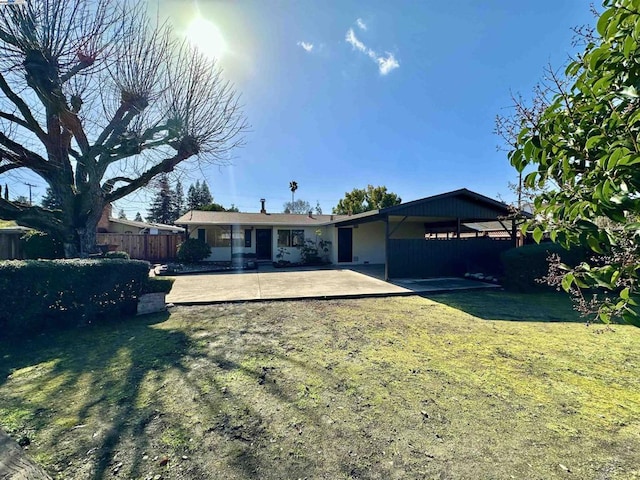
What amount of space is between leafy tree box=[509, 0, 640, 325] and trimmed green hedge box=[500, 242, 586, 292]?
8142 millimetres

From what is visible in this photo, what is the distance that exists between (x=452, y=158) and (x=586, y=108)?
46.4 ft

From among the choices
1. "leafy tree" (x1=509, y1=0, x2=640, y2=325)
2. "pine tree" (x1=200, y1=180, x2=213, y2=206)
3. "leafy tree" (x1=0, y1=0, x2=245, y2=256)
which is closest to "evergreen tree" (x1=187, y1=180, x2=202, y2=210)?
"pine tree" (x1=200, y1=180, x2=213, y2=206)

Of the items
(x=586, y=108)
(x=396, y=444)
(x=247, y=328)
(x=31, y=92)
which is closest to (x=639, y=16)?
(x=586, y=108)

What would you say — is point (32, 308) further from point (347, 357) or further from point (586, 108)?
point (586, 108)

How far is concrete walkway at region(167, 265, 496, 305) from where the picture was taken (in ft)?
24.6

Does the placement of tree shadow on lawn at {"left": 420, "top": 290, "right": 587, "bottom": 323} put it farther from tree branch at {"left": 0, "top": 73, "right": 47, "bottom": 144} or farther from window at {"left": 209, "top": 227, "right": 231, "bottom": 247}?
window at {"left": 209, "top": 227, "right": 231, "bottom": 247}

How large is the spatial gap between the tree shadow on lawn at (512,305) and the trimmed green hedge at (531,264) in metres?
0.29

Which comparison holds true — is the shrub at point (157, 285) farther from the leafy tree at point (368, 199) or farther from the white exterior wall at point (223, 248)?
the leafy tree at point (368, 199)

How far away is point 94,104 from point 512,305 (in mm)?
11085

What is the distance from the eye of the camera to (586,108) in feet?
4.07

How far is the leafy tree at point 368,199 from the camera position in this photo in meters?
29.5

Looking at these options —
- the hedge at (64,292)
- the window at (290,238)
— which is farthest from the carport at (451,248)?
the hedge at (64,292)

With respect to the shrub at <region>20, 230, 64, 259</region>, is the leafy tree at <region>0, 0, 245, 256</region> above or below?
above

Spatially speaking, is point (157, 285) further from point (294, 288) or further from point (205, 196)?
point (205, 196)
